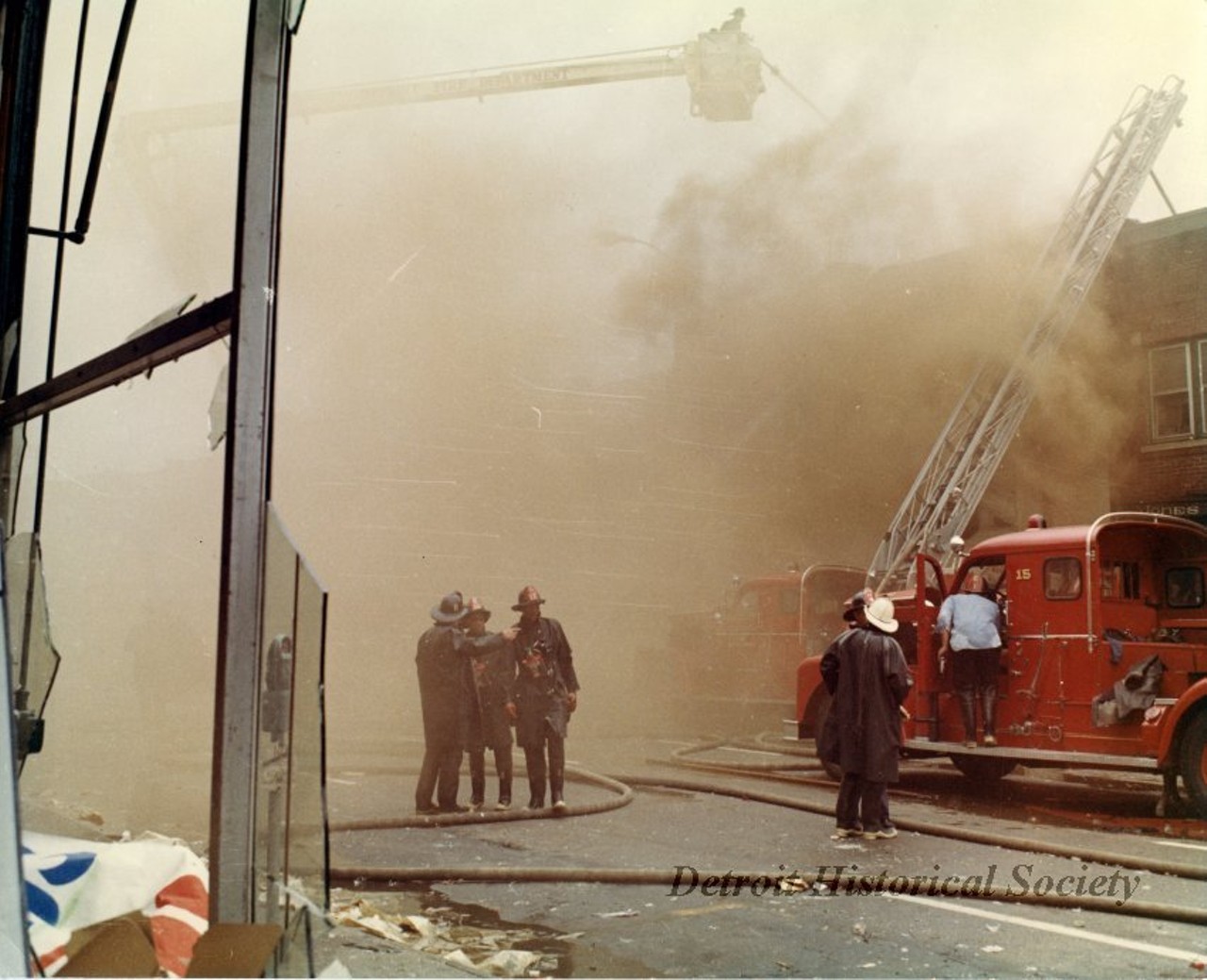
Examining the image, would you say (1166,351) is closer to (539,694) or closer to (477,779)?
(539,694)

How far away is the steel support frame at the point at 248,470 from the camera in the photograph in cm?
270

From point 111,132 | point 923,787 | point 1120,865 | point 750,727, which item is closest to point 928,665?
point 923,787

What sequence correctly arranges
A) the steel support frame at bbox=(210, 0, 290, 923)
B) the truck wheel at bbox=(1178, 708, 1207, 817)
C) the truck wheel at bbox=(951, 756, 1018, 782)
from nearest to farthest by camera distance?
the steel support frame at bbox=(210, 0, 290, 923) < the truck wheel at bbox=(1178, 708, 1207, 817) < the truck wheel at bbox=(951, 756, 1018, 782)

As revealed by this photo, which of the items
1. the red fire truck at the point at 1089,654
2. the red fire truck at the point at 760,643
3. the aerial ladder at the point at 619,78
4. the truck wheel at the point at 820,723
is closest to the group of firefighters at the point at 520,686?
the red fire truck at the point at 1089,654

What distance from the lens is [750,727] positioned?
12.7m

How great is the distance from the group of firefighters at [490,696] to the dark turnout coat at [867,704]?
194 cm

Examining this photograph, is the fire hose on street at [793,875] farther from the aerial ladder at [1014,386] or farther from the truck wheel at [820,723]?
the aerial ladder at [1014,386]

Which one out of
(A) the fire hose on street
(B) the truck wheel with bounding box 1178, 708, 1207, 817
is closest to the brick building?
(B) the truck wheel with bounding box 1178, 708, 1207, 817

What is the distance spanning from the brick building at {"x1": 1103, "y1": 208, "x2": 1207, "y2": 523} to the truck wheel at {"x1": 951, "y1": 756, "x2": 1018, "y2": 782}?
20.0 ft

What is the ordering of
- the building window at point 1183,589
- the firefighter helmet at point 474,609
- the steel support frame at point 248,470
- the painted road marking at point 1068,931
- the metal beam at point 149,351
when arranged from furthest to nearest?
the building window at point 1183,589 → the firefighter helmet at point 474,609 → the painted road marking at point 1068,931 → the metal beam at point 149,351 → the steel support frame at point 248,470

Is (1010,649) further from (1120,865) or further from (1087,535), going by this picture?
(1120,865)

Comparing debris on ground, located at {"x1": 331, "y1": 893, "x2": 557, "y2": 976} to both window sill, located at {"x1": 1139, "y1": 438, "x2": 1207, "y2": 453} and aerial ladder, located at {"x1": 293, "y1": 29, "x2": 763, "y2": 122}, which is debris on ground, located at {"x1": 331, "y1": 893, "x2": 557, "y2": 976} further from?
window sill, located at {"x1": 1139, "y1": 438, "x2": 1207, "y2": 453}

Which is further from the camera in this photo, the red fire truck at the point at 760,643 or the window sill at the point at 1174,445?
the window sill at the point at 1174,445

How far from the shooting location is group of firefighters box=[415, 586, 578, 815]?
8.10 m
